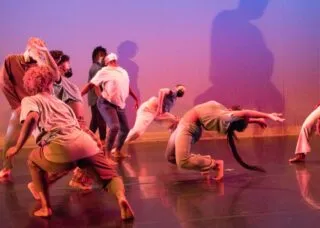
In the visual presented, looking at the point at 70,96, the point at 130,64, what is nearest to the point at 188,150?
the point at 70,96

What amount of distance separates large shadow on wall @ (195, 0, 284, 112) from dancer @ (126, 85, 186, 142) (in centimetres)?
181

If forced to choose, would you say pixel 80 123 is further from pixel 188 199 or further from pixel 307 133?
pixel 307 133

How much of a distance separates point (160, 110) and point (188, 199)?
2485 mm

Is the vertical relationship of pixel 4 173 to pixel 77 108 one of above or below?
below

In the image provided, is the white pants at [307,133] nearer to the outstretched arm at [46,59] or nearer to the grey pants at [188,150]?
the grey pants at [188,150]

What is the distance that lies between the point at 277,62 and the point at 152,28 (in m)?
2.15

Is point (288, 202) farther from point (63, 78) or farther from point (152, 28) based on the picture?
point (152, 28)

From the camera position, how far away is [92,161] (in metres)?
3.54

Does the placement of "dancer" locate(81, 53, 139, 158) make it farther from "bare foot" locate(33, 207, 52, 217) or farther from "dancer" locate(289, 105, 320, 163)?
"bare foot" locate(33, 207, 52, 217)

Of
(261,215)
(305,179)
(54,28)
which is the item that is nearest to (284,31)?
(54,28)

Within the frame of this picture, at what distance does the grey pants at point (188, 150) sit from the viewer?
461 centimetres

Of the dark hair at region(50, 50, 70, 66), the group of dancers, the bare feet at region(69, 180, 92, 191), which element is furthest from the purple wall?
the bare feet at region(69, 180, 92, 191)

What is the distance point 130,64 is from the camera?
825 centimetres

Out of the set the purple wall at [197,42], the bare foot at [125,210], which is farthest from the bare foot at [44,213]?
the purple wall at [197,42]
